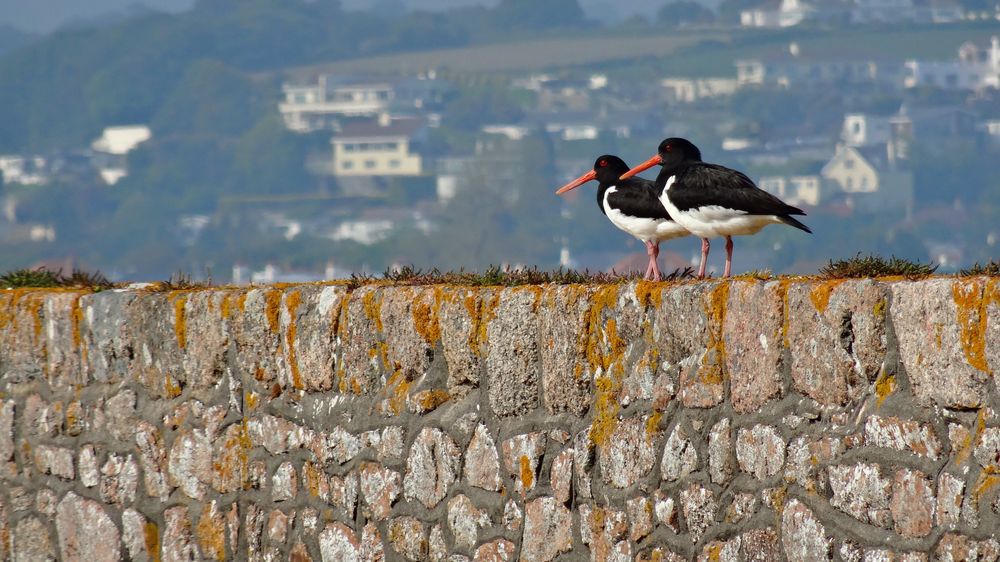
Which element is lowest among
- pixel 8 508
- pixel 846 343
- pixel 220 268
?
pixel 8 508

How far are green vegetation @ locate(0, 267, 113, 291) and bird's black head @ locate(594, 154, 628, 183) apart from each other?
7.91 ft

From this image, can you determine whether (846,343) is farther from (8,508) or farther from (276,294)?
(8,508)

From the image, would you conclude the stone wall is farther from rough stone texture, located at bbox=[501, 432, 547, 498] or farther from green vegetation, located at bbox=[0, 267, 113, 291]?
green vegetation, located at bbox=[0, 267, 113, 291]

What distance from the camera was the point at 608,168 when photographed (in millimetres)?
8117

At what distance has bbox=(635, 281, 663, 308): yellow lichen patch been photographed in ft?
19.4

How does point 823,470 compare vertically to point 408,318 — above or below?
below

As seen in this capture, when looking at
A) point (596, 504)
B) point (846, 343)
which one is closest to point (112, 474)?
point (596, 504)

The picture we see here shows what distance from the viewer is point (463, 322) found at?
21.4ft

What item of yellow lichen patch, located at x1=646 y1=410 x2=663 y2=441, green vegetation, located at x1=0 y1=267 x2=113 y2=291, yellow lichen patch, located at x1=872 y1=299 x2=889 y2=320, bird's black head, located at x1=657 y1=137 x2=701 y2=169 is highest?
bird's black head, located at x1=657 y1=137 x2=701 y2=169

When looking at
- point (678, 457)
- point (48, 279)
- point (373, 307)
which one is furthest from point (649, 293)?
point (48, 279)

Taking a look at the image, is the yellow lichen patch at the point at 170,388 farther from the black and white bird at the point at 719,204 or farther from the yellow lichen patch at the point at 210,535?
the black and white bird at the point at 719,204

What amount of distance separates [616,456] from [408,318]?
45.2 inches

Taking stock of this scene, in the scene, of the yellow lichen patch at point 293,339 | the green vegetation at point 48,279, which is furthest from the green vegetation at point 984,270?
the green vegetation at point 48,279

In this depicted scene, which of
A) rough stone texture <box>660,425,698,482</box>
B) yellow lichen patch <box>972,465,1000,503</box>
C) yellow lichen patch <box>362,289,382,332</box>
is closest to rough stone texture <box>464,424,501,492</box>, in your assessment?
yellow lichen patch <box>362,289,382,332</box>
